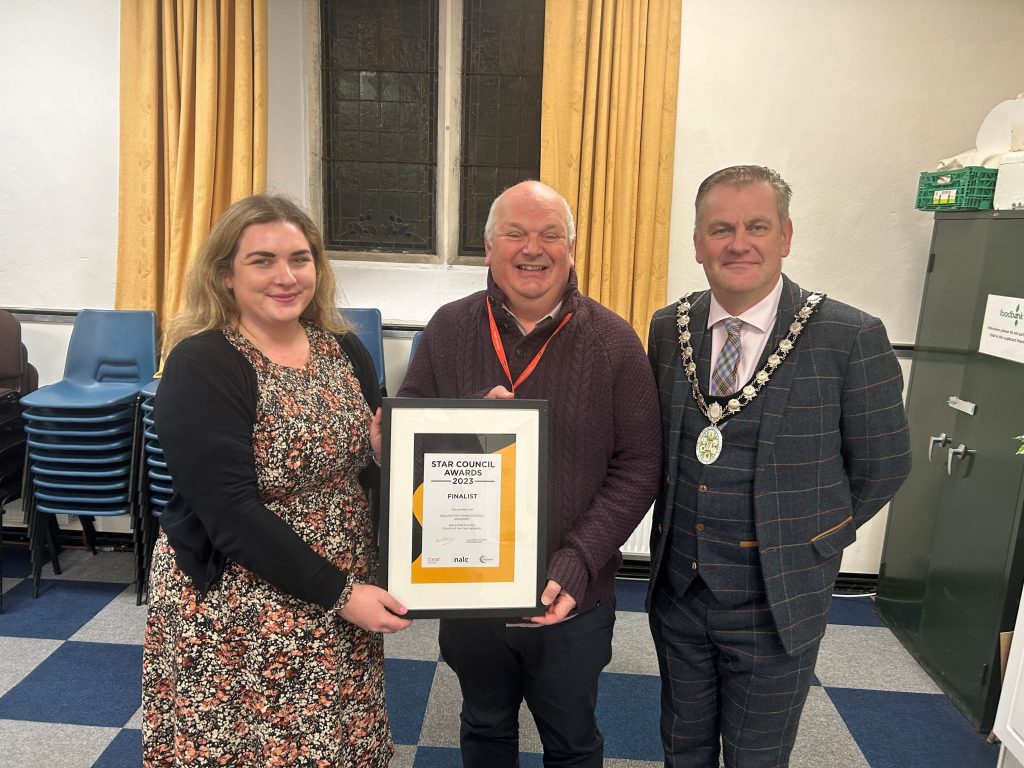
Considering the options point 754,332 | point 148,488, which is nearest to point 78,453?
point 148,488

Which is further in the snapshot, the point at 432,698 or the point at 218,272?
the point at 432,698

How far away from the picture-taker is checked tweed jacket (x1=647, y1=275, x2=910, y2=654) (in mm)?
1562

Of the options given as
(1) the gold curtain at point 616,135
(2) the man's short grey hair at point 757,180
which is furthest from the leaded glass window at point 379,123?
(2) the man's short grey hair at point 757,180

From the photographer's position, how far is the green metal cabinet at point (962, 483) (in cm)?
268

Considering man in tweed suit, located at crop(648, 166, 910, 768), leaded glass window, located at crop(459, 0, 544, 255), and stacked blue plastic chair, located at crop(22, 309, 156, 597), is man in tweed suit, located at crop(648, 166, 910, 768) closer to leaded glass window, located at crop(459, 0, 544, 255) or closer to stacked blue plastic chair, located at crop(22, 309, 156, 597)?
leaded glass window, located at crop(459, 0, 544, 255)

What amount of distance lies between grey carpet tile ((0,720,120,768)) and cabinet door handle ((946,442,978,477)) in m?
3.39

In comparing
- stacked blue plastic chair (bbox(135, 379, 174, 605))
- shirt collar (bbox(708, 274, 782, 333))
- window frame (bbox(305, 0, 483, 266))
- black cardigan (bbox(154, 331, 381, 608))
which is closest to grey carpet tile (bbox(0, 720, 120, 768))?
stacked blue plastic chair (bbox(135, 379, 174, 605))

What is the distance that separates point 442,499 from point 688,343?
2.29 ft

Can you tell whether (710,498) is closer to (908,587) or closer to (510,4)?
(908,587)

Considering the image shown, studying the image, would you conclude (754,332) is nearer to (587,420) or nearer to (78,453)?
(587,420)

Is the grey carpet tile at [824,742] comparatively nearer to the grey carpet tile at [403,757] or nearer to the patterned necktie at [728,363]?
the grey carpet tile at [403,757]

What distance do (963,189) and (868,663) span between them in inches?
81.2

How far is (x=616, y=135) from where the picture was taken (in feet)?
11.3

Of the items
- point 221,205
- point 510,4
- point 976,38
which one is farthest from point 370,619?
point 976,38
